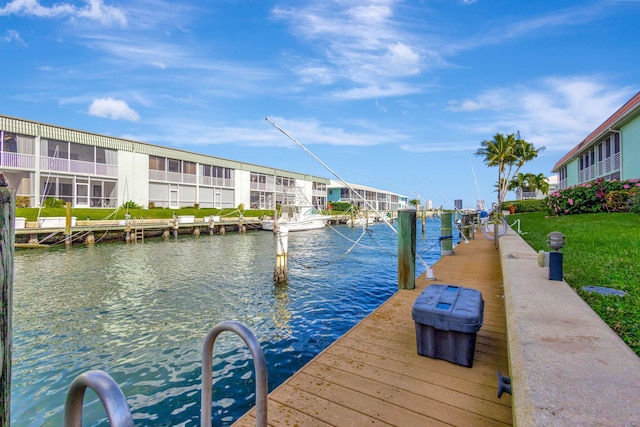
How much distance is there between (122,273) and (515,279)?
570 inches

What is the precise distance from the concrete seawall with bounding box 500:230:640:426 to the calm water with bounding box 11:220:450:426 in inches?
143

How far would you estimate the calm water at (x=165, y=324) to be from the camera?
502cm

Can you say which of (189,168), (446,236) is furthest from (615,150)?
(189,168)

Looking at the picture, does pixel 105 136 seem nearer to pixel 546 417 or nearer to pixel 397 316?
pixel 397 316

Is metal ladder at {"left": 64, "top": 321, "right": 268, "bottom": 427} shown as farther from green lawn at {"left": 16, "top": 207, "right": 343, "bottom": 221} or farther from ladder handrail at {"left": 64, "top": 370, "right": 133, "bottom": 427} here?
green lawn at {"left": 16, "top": 207, "right": 343, "bottom": 221}

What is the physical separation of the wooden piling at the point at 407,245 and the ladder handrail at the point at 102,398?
636cm

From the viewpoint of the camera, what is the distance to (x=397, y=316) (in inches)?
229

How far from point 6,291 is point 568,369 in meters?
3.45

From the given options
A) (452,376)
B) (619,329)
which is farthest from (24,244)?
(619,329)

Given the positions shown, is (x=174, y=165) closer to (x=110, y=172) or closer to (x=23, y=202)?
(x=110, y=172)

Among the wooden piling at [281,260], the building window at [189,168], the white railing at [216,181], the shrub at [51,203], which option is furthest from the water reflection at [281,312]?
the white railing at [216,181]

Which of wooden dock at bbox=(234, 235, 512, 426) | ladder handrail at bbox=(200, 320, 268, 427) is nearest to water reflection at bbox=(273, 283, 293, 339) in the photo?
wooden dock at bbox=(234, 235, 512, 426)

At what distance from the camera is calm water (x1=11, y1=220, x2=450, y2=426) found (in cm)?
502

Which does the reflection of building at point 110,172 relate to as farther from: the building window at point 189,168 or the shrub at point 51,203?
the shrub at point 51,203
